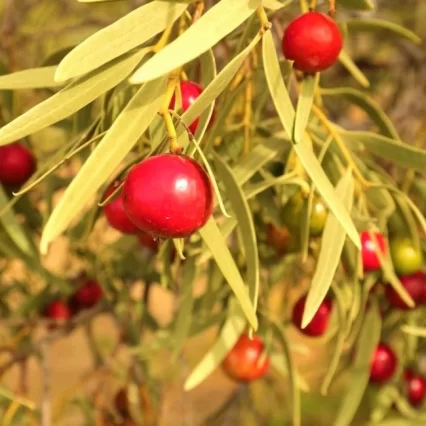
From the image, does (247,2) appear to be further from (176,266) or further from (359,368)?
(359,368)

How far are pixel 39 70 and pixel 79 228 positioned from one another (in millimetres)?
279

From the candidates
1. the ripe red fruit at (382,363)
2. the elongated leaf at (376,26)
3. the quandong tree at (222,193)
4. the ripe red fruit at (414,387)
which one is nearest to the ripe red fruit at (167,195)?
the quandong tree at (222,193)

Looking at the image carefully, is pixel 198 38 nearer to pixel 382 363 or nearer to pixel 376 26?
pixel 376 26

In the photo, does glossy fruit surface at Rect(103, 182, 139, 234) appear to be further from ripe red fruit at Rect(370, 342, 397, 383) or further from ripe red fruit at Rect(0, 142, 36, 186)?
ripe red fruit at Rect(370, 342, 397, 383)

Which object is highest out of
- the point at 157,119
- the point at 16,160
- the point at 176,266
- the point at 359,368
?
the point at 157,119

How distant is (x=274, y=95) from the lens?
0.54 metres

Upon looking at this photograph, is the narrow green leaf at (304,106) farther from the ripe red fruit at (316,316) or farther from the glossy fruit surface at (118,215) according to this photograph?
the ripe red fruit at (316,316)

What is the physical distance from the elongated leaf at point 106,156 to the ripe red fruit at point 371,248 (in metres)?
0.27

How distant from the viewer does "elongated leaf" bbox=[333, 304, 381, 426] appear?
2.83ft

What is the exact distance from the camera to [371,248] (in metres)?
0.71

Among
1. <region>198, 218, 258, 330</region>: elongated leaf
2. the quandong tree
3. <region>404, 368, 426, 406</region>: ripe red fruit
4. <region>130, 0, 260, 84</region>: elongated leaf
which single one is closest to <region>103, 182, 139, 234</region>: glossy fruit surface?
the quandong tree

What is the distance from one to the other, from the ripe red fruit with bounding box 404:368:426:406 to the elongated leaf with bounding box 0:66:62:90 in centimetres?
70

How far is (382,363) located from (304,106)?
1.61ft

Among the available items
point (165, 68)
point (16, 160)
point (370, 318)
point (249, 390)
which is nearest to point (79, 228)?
point (16, 160)
